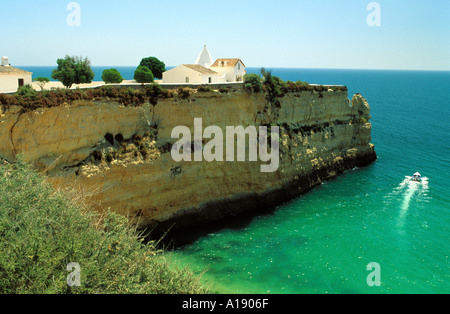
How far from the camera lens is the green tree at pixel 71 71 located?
95.7 feet

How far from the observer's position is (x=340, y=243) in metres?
25.0

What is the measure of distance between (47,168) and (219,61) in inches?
993

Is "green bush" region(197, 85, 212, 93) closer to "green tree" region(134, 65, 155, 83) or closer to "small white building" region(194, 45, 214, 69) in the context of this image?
"green tree" region(134, 65, 155, 83)

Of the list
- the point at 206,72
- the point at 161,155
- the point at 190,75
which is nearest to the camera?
the point at 161,155

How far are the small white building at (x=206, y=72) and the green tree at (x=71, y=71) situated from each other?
8.48 meters

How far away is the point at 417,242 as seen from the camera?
25.1m

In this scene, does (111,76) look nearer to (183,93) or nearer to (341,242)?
(183,93)

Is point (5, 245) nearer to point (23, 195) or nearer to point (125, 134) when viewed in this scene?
point (23, 195)

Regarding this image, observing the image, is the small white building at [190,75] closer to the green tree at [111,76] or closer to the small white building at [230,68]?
the small white building at [230,68]

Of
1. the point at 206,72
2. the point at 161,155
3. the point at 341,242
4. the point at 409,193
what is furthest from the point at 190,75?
the point at 409,193

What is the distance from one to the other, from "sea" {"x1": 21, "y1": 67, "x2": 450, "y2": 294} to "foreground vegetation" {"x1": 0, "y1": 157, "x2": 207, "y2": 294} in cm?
472

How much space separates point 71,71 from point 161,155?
10.6m

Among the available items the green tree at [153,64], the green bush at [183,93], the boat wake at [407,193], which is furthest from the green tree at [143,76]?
the boat wake at [407,193]

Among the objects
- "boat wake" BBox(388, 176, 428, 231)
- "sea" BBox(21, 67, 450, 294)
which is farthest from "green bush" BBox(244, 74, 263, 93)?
"boat wake" BBox(388, 176, 428, 231)
